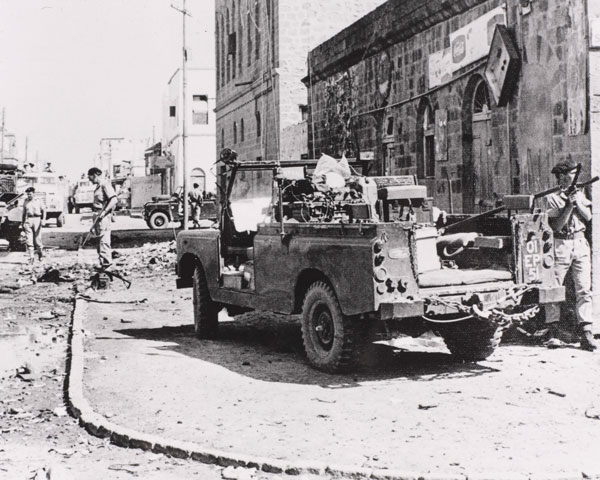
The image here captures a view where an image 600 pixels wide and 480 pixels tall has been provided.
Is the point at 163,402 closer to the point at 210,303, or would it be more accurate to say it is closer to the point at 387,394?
the point at 387,394

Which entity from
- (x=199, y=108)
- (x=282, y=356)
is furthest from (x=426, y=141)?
(x=199, y=108)

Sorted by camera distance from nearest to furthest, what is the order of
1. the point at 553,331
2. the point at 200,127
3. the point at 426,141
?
the point at 553,331 → the point at 426,141 → the point at 200,127

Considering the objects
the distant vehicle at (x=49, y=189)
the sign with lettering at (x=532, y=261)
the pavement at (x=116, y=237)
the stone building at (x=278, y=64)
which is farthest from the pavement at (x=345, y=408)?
the distant vehicle at (x=49, y=189)

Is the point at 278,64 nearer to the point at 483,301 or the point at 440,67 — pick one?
the point at 440,67

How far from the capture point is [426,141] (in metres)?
16.8

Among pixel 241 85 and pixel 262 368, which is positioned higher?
pixel 241 85

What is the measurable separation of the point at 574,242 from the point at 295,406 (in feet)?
12.8

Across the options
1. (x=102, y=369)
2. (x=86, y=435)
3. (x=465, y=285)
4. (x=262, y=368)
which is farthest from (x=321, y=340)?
(x=86, y=435)

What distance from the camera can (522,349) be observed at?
9625 mm

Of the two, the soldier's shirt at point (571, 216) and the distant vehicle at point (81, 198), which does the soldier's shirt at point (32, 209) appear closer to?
the soldier's shirt at point (571, 216)

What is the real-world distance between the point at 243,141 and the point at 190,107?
77.7 ft

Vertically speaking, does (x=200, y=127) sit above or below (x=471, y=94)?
above

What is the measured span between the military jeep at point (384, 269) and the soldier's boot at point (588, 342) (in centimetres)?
115

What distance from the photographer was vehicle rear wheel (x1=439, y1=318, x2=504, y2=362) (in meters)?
8.71
